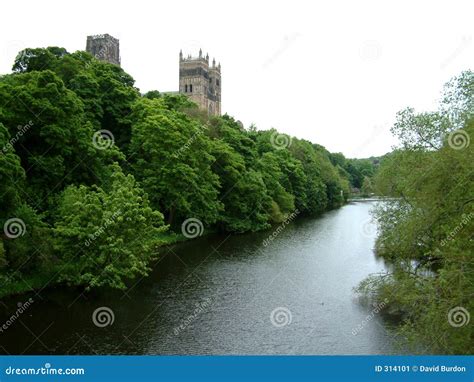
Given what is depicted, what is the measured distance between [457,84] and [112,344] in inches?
689

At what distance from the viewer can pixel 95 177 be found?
3475 centimetres

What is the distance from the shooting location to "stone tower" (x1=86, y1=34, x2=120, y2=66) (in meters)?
115

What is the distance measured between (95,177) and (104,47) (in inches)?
3518

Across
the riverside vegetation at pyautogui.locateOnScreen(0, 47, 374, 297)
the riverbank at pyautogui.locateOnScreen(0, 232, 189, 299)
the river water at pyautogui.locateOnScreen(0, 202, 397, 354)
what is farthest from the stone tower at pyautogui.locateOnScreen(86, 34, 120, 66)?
the riverbank at pyautogui.locateOnScreen(0, 232, 189, 299)

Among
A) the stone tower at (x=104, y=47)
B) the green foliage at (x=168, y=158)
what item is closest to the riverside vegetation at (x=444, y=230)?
the green foliage at (x=168, y=158)

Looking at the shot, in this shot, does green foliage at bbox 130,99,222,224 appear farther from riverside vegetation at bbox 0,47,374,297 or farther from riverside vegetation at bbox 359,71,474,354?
riverside vegetation at bbox 359,71,474,354

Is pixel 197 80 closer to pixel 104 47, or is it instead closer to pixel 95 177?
pixel 104 47

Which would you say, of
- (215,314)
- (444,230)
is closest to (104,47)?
(215,314)

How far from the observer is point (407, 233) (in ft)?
55.2

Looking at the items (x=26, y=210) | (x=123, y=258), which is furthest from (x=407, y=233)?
(x=26, y=210)

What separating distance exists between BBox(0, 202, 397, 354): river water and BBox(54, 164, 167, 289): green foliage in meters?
1.31

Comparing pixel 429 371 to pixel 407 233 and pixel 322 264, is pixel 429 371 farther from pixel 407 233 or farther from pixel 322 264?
pixel 322 264

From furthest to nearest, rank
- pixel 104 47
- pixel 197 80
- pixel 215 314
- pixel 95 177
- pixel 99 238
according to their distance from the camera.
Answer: pixel 197 80 → pixel 104 47 → pixel 95 177 → pixel 99 238 → pixel 215 314

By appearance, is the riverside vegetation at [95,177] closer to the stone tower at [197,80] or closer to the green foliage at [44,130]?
the green foliage at [44,130]
